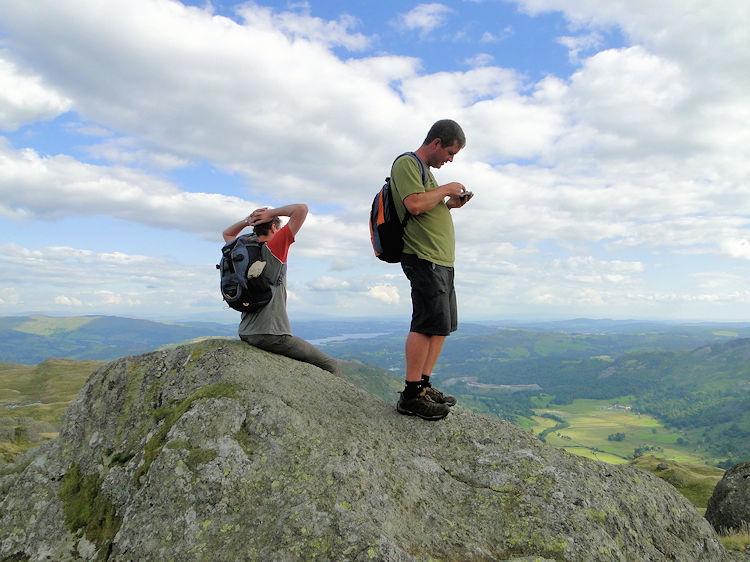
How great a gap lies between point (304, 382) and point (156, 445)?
281cm

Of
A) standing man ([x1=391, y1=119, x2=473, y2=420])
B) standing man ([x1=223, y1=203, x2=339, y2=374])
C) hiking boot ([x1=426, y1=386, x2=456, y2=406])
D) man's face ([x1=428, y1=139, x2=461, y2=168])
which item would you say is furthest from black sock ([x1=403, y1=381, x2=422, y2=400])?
man's face ([x1=428, y1=139, x2=461, y2=168])

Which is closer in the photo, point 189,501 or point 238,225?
point 189,501

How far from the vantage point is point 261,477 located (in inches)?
228

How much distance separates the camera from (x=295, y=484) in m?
Result: 5.67

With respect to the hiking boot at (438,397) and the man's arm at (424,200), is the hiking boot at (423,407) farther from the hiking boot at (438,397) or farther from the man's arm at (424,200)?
the man's arm at (424,200)

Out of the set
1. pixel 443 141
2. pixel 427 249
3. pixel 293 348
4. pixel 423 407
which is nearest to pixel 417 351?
pixel 423 407

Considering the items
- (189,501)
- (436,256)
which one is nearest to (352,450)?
(189,501)

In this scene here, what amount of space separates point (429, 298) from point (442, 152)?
270cm

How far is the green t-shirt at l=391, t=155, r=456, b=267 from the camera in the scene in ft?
24.4

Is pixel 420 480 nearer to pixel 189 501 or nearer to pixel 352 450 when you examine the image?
pixel 352 450

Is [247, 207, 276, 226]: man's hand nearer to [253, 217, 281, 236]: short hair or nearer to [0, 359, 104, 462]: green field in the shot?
[253, 217, 281, 236]: short hair

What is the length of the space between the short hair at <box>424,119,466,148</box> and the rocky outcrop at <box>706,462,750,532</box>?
13.2m

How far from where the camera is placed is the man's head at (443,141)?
7.66m

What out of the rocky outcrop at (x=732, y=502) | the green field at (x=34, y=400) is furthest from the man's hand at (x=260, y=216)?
the green field at (x=34, y=400)
